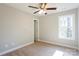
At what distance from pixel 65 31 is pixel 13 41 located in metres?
2.75

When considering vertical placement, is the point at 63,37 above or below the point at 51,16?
below

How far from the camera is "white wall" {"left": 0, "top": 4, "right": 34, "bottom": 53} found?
9.62ft

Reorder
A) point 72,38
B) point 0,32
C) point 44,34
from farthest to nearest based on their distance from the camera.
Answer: point 44,34 < point 72,38 < point 0,32

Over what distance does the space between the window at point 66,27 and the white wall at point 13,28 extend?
189 cm

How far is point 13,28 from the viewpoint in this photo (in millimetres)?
3365

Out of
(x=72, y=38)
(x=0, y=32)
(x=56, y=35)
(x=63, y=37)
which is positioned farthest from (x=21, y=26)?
(x=72, y=38)

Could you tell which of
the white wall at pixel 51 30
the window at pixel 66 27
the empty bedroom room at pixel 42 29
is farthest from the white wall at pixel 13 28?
the window at pixel 66 27

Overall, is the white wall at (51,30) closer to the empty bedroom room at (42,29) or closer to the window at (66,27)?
the empty bedroom room at (42,29)

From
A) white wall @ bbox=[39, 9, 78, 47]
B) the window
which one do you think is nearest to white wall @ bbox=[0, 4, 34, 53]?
white wall @ bbox=[39, 9, 78, 47]

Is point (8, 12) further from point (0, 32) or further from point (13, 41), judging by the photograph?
point (13, 41)

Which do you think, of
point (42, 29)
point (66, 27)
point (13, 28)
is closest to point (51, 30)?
point (42, 29)

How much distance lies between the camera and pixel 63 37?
13.1 ft

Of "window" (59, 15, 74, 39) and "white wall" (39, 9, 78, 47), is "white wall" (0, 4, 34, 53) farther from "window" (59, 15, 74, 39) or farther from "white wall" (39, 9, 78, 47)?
"window" (59, 15, 74, 39)

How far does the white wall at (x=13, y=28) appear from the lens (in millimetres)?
2933
